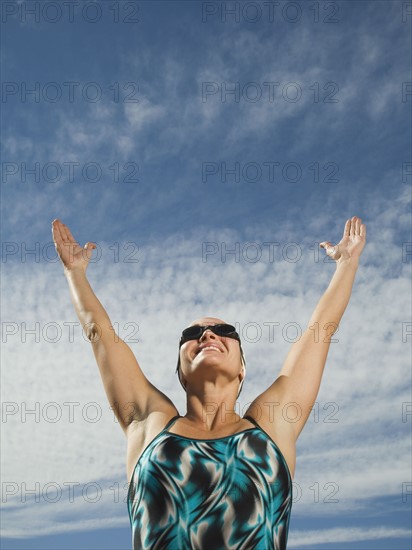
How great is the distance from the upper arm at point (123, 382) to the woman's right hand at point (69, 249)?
74 centimetres

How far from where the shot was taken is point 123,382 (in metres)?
4.64

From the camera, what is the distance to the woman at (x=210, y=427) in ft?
12.5

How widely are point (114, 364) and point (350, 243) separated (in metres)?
2.49

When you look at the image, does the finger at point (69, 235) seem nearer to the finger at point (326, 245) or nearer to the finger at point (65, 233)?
the finger at point (65, 233)

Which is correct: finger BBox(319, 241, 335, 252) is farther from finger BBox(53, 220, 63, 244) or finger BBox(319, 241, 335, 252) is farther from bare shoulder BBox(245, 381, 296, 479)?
finger BBox(53, 220, 63, 244)

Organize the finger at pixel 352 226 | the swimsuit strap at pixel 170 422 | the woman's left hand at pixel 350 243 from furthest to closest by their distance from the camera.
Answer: the finger at pixel 352 226 → the woman's left hand at pixel 350 243 → the swimsuit strap at pixel 170 422

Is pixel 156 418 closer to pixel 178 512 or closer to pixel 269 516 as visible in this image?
pixel 178 512

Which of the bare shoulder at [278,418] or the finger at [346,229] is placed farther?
the finger at [346,229]

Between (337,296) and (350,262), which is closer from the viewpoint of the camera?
(337,296)

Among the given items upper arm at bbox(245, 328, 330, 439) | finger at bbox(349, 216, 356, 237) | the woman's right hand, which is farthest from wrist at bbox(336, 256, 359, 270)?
the woman's right hand

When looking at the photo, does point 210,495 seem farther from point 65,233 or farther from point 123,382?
point 65,233

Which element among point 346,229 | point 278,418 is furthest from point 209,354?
point 346,229

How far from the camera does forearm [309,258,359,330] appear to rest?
502 centimetres

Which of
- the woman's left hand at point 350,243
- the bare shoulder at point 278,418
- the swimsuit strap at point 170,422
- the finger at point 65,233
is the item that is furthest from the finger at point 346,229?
the finger at point 65,233
